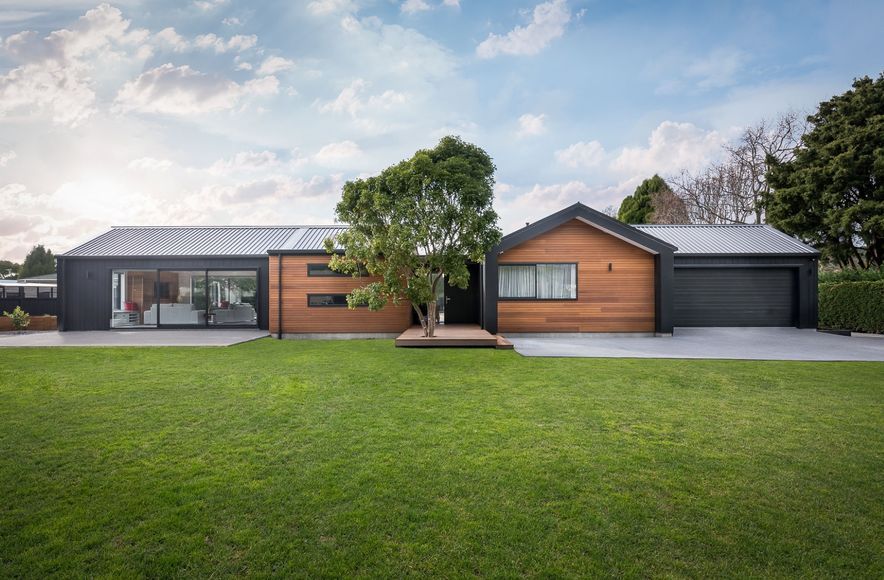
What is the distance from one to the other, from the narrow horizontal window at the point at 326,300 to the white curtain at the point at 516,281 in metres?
4.93

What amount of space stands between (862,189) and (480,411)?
2154 centimetres

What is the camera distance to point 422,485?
2.95 m

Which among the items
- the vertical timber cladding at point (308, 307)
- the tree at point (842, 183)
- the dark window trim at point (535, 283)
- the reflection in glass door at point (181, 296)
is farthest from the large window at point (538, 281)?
the tree at point (842, 183)

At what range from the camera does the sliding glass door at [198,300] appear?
570 inches

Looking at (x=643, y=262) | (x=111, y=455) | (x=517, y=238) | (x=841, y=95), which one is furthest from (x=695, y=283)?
(x=111, y=455)

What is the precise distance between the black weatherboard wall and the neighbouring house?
3 centimetres

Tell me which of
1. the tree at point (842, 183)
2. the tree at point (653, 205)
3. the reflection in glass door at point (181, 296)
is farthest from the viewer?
the tree at point (653, 205)

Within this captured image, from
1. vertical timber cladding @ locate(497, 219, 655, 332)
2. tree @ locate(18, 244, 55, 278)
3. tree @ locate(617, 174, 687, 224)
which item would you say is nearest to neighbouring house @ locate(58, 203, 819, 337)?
vertical timber cladding @ locate(497, 219, 655, 332)

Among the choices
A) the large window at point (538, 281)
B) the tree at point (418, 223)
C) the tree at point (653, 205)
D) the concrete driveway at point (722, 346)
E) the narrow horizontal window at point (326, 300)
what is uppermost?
the tree at point (653, 205)

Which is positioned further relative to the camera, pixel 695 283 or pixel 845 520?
pixel 695 283

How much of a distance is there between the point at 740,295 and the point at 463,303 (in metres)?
9.54

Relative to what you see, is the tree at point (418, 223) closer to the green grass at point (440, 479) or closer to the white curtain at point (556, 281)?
the white curtain at point (556, 281)

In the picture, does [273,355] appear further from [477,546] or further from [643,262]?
[643,262]

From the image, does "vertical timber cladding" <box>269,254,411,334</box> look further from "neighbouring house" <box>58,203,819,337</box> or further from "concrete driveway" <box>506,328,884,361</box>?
"concrete driveway" <box>506,328,884,361</box>
